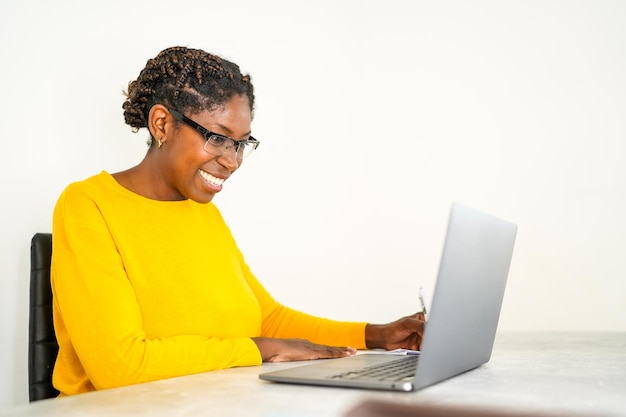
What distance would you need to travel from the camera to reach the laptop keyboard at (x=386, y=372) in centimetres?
104

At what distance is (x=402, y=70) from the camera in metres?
2.91

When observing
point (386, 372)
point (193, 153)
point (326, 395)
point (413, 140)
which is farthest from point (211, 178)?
point (413, 140)

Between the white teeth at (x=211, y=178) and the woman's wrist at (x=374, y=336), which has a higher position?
the white teeth at (x=211, y=178)

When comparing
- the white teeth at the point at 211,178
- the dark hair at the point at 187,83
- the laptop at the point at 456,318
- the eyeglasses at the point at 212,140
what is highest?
the dark hair at the point at 187,83

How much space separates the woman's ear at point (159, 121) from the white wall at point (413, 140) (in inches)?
21.0

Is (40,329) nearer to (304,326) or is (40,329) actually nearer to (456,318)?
(304,326)

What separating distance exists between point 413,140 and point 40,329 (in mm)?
1755

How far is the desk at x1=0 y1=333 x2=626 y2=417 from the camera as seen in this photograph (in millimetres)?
860

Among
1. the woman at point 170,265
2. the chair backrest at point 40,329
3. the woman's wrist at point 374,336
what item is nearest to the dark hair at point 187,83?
the woman at point 170,265

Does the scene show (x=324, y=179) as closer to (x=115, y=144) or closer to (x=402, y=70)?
(x=402, y=70)

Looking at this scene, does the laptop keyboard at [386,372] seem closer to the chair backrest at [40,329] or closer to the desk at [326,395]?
the desk at [326,395]

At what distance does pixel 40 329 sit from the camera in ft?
4.91

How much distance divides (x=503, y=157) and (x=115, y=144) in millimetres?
1428

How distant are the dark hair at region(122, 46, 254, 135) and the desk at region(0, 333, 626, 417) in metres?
0.62
